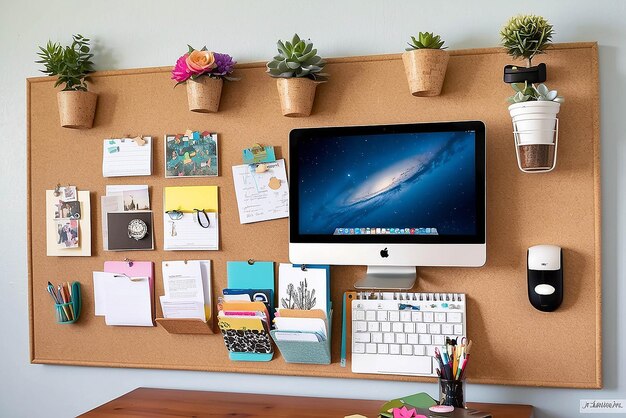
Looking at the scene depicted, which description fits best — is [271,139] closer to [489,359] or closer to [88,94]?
[88,94]

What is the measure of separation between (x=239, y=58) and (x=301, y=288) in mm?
703

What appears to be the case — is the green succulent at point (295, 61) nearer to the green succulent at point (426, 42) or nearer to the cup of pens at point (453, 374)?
the green succulent at point (426, 42)

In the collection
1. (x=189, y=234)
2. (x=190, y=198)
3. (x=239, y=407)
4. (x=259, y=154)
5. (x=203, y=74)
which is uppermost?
(x=203, y=74)

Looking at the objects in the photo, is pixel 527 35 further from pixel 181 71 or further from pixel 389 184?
pixel 181 71

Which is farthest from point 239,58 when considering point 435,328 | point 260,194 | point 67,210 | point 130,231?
point 435,328

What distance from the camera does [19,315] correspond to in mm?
2387

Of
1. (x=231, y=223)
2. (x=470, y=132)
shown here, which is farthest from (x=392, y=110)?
(x=231, y=223)

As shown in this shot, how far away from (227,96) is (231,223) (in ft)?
1.23

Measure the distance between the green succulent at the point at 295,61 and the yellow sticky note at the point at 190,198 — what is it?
405 millimetres

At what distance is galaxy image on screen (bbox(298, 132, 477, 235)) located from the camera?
1.91 metres

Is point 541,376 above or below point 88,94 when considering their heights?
below

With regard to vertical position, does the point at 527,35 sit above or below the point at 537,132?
above

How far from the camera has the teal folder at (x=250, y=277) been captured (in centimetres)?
212

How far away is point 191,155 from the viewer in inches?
85.8
